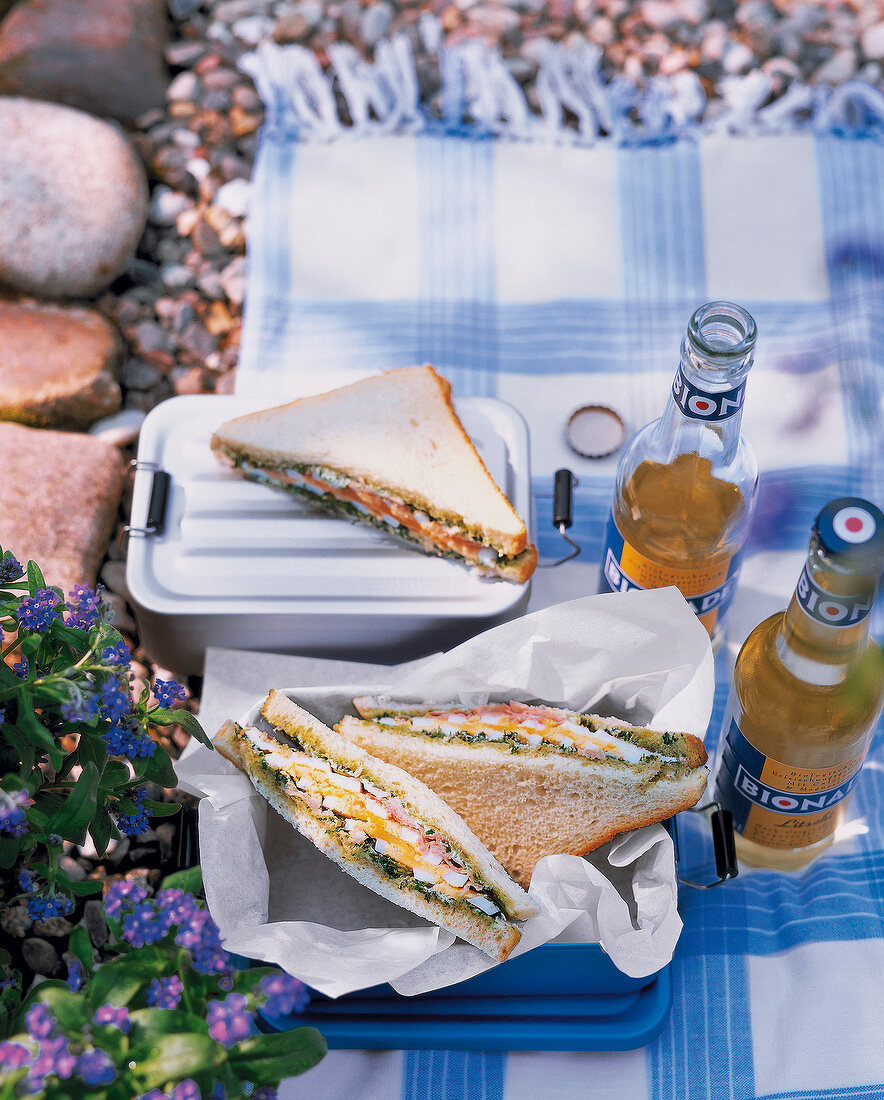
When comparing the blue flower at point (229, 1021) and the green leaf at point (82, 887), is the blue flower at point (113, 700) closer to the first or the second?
the green leaf at point (82, 887)

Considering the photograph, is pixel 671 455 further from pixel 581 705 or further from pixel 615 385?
pixel 615 385

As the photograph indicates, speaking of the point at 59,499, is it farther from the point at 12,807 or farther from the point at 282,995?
the point at 282,995

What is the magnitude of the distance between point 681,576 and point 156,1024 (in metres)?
0.78

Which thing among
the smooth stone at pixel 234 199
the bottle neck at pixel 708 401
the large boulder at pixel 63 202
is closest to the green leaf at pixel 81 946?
the bottle neck at pixel 708 401

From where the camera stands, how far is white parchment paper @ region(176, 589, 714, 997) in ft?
3.67

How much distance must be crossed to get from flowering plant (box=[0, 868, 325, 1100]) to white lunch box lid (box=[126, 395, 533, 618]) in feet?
1.98

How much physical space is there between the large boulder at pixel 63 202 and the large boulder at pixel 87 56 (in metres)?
0.11

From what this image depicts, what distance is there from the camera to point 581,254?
1.93 meters

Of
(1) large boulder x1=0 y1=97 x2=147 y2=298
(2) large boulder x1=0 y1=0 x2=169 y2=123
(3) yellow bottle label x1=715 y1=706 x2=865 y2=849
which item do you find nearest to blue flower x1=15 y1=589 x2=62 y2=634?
(3) yellow bottle label x1=715 y1=706 x2=865 y2=849

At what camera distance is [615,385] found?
5.98ft

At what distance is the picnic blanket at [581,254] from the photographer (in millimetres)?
1756

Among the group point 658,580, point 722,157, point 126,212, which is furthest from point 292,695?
point 722,157

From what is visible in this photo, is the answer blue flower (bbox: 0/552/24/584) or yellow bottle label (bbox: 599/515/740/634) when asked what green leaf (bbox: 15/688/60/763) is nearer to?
blue flower (bbox: 0/552/24/584)

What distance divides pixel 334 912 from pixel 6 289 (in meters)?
1.32
